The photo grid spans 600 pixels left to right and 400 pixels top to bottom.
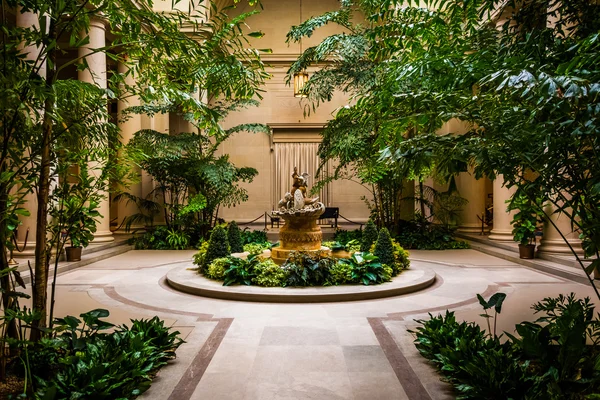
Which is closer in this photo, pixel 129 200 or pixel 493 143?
pixel 493 143

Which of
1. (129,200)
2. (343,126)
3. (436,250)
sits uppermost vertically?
(343,126)

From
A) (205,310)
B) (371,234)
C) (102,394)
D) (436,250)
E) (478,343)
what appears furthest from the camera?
(436,250)

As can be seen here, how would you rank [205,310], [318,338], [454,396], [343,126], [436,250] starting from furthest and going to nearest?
[436,250], [343,126], [205,310], [318,338], [454,396]

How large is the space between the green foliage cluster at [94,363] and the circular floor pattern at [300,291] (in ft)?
9.33

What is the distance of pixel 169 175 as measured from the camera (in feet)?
47.5

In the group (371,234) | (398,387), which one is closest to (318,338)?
(398,387)

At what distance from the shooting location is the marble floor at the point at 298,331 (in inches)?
156

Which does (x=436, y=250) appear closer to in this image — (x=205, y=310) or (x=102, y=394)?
(x=205, y=310)

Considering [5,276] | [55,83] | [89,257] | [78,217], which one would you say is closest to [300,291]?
[78,217]

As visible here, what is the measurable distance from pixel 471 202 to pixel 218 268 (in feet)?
35.7

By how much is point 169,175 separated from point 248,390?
37.8 ft

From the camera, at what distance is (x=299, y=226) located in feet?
32.1

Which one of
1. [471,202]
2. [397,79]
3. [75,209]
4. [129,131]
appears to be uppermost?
[129,131]

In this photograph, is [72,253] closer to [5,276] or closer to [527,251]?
[5,276]
